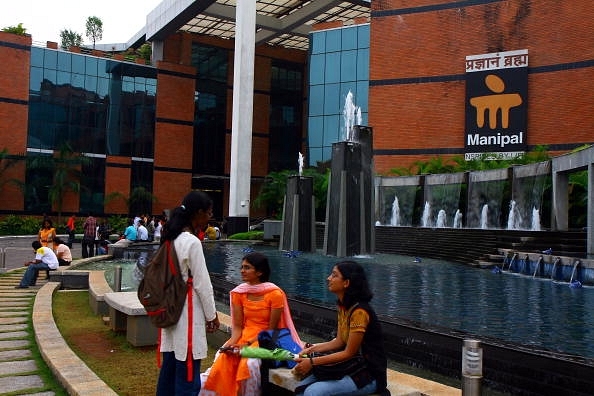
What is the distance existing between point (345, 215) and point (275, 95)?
123ft

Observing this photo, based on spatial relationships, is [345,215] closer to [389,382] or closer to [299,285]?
[299,285]

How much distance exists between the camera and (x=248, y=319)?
451 cm

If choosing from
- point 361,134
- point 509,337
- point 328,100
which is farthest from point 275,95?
point 509,337

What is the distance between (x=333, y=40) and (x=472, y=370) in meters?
41.7

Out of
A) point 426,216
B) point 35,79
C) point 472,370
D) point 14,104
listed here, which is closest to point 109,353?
point 472,370

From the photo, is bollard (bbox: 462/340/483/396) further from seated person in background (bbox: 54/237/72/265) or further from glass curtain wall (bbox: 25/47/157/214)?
glass curtain wall (bbox: 25/47/157/214)

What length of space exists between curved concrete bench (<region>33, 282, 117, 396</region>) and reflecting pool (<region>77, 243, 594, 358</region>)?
3.30 m

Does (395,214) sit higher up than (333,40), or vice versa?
(333,40)

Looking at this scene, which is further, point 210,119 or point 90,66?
point 210,119

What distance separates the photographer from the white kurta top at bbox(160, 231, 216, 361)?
12.5 feet

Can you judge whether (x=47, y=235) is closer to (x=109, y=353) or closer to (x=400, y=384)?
(x=109, y=353)

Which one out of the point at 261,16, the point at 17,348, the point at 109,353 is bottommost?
the point at 17,348

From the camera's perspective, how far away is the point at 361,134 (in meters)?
19.2

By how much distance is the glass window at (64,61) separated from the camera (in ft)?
141
